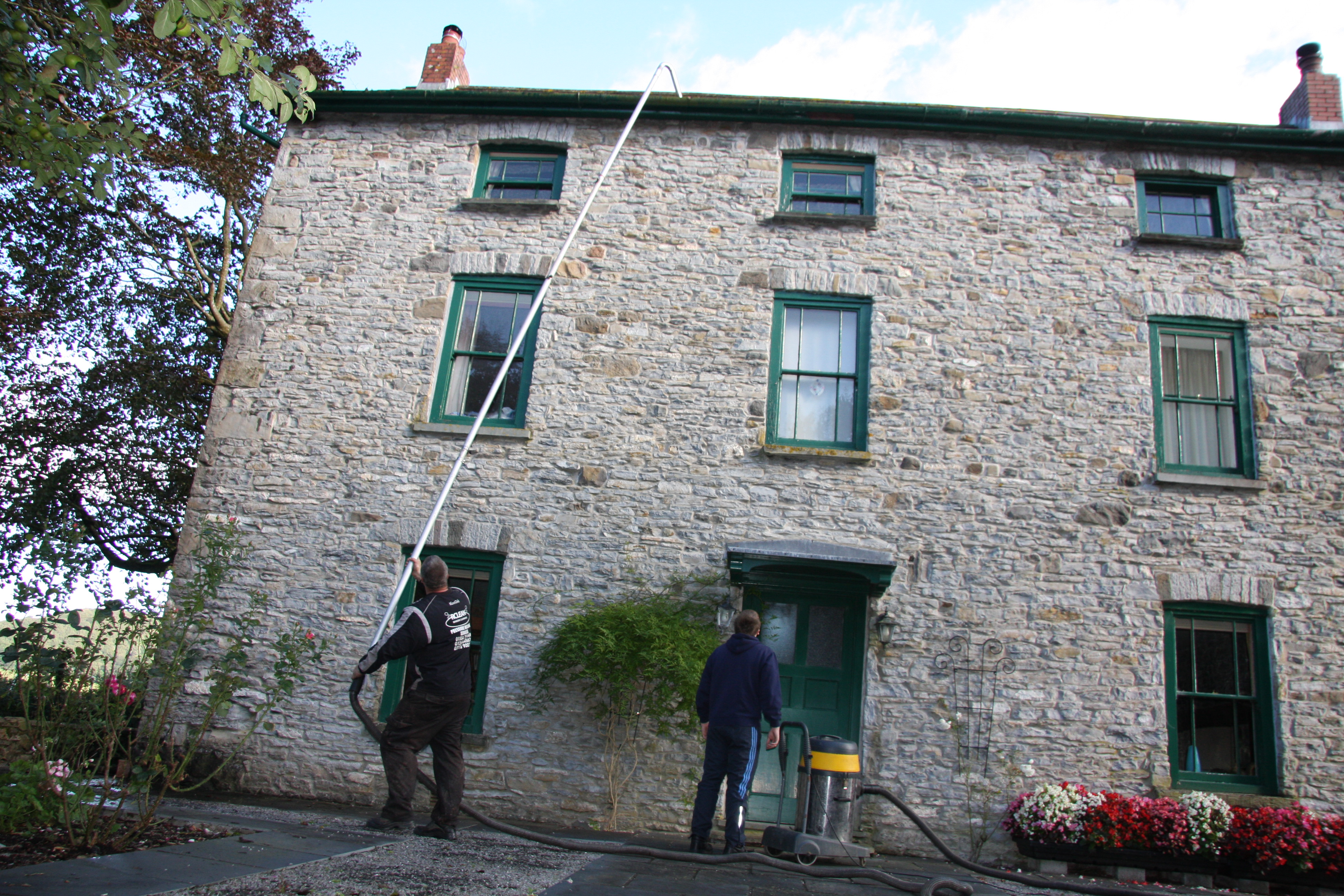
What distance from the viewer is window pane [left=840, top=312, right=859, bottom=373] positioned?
29.5 feet

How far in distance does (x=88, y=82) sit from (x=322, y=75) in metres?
13.2

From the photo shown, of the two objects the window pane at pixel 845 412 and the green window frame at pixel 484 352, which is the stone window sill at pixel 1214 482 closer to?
the window pane at pixel 845 412

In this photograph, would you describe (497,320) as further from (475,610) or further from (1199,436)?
(1199,436)

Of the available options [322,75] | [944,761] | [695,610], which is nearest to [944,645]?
[944,761]

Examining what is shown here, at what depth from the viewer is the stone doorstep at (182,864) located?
3.66 meters

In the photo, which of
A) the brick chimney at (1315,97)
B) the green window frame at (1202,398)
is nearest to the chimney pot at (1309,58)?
the brick chimney at (1315,97)

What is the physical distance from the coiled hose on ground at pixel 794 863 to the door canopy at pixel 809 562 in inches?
91.2

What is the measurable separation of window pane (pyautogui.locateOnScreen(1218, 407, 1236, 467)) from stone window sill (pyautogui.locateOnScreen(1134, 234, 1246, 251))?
6.00 feet

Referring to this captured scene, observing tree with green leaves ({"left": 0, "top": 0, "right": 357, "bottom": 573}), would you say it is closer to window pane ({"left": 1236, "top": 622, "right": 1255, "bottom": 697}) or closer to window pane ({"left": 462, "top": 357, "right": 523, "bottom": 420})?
window pane ({"left": 462, "top": 357, "right": 523, "bottom": 420})

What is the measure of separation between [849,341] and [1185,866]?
574 centimetres

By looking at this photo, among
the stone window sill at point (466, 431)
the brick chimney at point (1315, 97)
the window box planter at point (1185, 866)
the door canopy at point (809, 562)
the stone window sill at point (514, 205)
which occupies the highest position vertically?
the brick chimney at point (1315, 97)

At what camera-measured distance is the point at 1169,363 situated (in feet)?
29.1

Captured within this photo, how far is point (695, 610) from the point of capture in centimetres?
811

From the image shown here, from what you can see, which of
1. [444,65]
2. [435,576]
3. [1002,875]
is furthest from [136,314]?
[1002,875]
